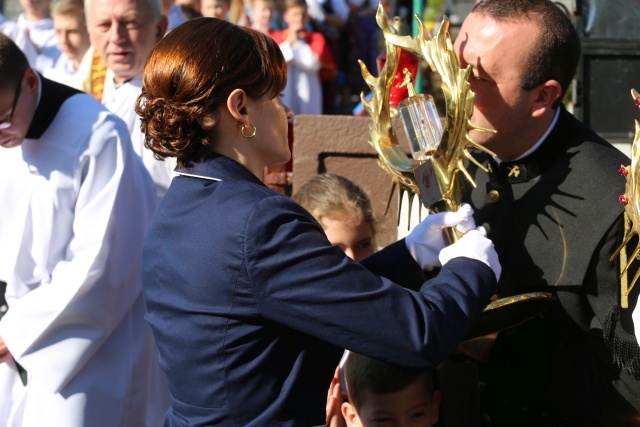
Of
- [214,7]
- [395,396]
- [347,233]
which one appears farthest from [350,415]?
[214,7]

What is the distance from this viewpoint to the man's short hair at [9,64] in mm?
3689

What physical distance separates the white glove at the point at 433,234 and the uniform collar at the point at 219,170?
458mm

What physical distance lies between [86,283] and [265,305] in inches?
65.9

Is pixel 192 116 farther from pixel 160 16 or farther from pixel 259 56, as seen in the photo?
pixel 160 16

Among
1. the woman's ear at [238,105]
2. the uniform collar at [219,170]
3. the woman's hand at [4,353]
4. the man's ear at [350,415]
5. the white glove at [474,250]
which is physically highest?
the woman's ear at [238,105]

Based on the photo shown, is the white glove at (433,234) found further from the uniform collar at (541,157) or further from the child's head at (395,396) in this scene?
the child's head at (395,396)

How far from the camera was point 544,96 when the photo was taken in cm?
291

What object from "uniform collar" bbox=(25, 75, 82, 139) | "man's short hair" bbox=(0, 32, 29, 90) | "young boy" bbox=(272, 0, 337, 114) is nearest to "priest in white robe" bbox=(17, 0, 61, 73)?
"young boy" bbox=(272, 0, 337, 114)

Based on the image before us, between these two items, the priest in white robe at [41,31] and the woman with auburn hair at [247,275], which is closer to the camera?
the woman with auburn hair at [247,275]

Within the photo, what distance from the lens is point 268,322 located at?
228cm

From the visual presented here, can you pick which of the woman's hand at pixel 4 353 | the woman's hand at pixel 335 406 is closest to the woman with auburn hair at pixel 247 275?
the woman's hand at pixel 335 406

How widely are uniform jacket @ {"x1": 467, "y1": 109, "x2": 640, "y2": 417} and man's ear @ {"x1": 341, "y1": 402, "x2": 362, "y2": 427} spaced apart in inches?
19.5

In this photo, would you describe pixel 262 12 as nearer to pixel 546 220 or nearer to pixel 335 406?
pixel 335 406

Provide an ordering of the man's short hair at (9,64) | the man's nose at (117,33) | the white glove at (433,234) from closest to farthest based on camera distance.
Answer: the white glove at (433,234)
the man's short hair at (9,64)
the man's nose at (117,33)
